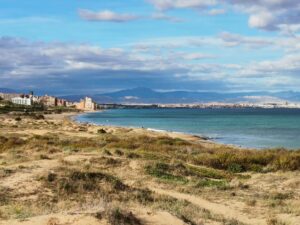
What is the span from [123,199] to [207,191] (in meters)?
4.27

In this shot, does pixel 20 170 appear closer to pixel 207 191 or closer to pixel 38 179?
pixel 38 179

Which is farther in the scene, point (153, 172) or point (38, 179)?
point (153, 172)

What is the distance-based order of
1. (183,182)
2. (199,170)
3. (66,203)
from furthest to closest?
1. (199,170)
2. (183,182)
3. (66,203)

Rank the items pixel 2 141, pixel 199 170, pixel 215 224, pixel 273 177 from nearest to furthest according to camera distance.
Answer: pixel 215 224 < pixel 273 177 < pixel 199 170 < pixel 2 141

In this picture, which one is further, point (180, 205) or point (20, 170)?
point (20, 170)

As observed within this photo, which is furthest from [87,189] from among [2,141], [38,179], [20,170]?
[2,141]

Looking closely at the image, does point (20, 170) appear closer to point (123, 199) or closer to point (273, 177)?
point (123, 199)

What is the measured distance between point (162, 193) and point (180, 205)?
2.96 metres

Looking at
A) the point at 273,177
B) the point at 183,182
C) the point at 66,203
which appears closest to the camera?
the point at 66,203

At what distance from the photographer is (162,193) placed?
21.0 meters

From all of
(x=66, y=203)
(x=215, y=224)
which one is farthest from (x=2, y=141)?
(x=215, y=224)

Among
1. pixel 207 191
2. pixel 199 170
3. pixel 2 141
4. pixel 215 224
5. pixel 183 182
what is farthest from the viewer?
pixel 2 141

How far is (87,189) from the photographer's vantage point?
2047 cm

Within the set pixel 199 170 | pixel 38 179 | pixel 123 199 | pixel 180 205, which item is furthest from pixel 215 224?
pixel 199 170
